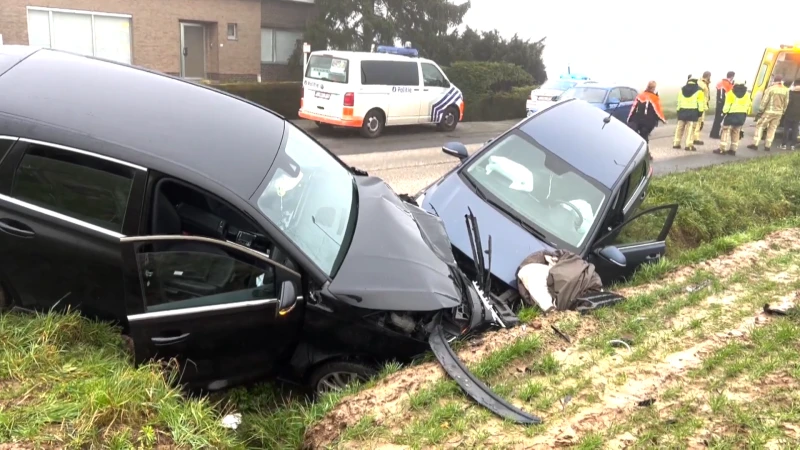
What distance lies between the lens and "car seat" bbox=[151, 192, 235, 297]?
3371mm

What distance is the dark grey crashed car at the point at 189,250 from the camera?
3.49 m

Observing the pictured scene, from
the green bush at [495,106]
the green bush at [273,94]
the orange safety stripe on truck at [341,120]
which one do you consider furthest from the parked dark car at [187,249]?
the green bush at [495,106]

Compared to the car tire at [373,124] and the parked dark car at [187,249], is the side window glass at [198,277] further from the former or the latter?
the car tire at [373,124]

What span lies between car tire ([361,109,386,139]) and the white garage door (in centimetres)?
798

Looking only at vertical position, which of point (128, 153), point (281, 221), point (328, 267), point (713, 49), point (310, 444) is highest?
Answer: point (713, 49)

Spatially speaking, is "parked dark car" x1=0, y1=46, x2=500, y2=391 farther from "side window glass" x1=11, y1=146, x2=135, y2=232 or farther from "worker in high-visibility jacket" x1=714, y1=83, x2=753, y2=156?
"worker in high-visibility jacket" x1=714, y1=83, x2=753, y2=156

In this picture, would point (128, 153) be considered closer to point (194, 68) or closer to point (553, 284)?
point (553, 284)

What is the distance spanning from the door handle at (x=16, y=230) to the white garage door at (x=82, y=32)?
16056mm

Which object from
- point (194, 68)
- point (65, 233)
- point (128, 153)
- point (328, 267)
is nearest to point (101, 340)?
point (65, 233)

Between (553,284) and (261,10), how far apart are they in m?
20.4

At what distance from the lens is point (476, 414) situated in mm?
3271

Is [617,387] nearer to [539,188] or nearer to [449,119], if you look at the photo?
[539,188]

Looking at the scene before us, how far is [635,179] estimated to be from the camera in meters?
6.21

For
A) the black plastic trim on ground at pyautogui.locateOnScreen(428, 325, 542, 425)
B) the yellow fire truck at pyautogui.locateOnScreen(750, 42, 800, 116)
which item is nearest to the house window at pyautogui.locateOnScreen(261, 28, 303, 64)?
the yellow fire truck at pyautogui.locateOnScreen(750, 42, 800, 116)
